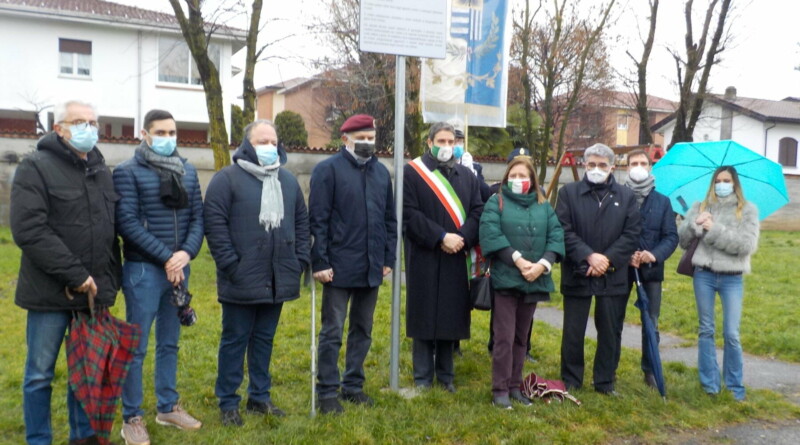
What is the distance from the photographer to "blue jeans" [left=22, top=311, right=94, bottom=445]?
4.09m

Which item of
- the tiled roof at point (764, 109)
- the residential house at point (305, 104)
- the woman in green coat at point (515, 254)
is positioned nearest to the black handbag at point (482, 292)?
the woman in green coat at point (515, 254)

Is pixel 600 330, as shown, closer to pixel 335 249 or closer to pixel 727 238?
pixel 727 238

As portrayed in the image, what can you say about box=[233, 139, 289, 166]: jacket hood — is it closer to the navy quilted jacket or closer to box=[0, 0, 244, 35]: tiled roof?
the navy quilted jacket

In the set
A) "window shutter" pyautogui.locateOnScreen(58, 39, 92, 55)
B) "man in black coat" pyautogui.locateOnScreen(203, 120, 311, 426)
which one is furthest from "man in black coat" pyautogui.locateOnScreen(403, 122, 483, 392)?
"window shutter" pyautogui.locateOnScreen(58, 39, 92, 55)

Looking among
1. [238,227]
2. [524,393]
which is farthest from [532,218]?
[238,227]

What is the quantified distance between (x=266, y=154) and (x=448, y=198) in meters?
1.62

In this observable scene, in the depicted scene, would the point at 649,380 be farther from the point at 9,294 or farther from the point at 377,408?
the point at 9,294

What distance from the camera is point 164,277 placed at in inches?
180

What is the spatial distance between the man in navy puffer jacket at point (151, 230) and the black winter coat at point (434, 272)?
5.98ft

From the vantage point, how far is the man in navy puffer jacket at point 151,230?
4422 millimetres

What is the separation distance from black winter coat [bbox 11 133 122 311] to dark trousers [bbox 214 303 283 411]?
0.86 metres

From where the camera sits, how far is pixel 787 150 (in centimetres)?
4341

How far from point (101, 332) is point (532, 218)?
3183 mm

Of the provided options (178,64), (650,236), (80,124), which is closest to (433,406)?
(650,236)
